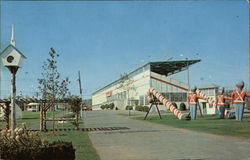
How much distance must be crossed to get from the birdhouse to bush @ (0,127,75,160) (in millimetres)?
2152

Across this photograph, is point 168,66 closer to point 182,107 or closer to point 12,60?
point 182,107

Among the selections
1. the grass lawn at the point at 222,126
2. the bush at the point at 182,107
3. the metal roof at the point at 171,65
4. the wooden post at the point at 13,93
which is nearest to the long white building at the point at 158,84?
the metal roof at the point at 171,65

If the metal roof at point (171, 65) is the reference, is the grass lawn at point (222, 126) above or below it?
below

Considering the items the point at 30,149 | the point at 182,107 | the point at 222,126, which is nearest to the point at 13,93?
the point at 30,149

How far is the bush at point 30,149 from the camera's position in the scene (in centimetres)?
642

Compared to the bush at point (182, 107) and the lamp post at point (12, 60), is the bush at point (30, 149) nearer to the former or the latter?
the lamp post at point (12, 60)

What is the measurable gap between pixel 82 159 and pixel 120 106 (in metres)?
69.7

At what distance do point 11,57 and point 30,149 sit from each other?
298cm

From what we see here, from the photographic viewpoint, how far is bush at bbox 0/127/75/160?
21.1 feet

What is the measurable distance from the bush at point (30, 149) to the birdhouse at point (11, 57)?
2.15m

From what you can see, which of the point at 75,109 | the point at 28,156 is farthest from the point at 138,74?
the point at 28,156

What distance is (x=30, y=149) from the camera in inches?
254

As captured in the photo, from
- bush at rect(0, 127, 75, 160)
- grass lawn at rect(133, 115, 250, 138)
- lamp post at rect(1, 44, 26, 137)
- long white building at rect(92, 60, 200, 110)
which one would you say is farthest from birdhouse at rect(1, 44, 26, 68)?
long white building at rect(92, 60, 200, 110)

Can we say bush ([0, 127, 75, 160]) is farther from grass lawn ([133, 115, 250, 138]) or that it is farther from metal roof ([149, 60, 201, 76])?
metal roof ([149, 60, 201, 76])
